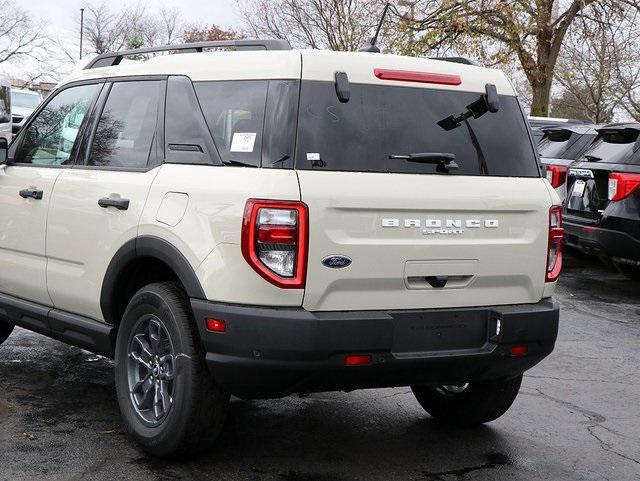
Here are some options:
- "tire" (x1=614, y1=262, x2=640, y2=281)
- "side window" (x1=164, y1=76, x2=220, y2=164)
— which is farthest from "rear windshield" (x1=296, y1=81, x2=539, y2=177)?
"tire" (x1=614, y1=262, x2=640, y2=281)

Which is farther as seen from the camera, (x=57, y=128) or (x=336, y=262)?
(x=57, y=128)

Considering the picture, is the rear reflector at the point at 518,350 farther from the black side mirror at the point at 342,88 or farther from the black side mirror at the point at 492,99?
the black side mirror at the point at 342,88

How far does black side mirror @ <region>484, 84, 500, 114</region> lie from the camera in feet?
14.8

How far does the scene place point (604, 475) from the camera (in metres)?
4.48

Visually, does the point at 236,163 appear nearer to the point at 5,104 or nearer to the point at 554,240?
the point at 554,240

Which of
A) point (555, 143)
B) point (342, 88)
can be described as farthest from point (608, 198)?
point (342, 88)

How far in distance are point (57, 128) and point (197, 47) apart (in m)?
1.09

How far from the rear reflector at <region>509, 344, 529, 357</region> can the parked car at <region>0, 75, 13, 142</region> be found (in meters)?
18.7

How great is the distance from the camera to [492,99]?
14.8 feet

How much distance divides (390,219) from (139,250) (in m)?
1.19

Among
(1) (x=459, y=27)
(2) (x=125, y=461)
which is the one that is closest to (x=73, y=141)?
(2) (x=125, y=461)

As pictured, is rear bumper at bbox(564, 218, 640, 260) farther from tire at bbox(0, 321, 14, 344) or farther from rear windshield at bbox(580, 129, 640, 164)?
tire at bbox(0, 321, 14, 344)

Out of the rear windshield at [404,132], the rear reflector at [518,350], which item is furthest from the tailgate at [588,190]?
Result: the rear reflector at [518,350]

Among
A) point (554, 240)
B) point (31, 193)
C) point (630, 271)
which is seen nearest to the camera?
point (554, 240)
